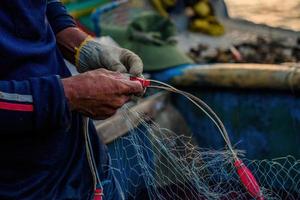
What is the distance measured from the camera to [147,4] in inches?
235

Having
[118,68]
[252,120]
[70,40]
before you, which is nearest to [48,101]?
[118,68]

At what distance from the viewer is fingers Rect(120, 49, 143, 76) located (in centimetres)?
165

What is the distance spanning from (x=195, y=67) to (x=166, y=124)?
376mm

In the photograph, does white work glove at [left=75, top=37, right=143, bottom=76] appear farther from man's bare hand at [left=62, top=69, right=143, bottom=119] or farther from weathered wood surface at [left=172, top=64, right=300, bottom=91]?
weathered wood surface at [left=172, top=64, right=300, bottom=91]

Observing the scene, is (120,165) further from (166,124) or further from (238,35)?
(238,35)

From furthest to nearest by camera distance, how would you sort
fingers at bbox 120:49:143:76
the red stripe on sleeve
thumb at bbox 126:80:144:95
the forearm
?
1. the forearm
2. fingers at bbox 120:49:143:76
3. thumb at bbox 126:80:144:95
4. the red stripe on sleeve

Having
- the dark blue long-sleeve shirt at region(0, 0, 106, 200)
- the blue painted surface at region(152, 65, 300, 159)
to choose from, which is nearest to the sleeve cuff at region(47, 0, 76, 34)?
the dark blue long-sleeve shirt at region(0, 0, 106, 200)

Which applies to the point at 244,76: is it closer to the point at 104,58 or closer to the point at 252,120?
the point at 252,120

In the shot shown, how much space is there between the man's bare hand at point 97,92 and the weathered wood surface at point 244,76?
6.03ft

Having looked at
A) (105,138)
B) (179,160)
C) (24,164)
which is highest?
(24,164)

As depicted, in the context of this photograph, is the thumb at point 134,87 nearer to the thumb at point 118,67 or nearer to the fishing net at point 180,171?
the thumb at point 118,67

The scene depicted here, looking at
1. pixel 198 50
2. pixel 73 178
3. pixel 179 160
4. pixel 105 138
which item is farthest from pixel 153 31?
pixel 73 178

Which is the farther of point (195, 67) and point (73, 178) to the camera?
point (195, 67)

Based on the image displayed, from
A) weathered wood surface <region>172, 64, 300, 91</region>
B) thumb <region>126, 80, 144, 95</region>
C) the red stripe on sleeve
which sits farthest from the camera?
weathered wood surface <region>172, 64, 300, 91</region>
